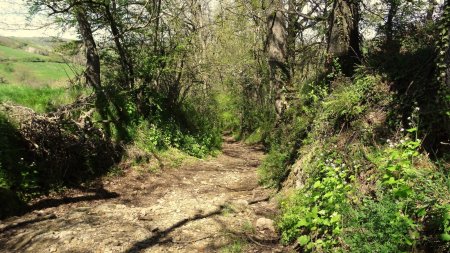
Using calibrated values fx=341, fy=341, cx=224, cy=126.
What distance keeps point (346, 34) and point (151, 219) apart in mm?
5285

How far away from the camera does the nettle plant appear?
377cm

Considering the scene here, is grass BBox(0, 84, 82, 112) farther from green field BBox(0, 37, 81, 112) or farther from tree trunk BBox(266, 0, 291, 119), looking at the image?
tree trunk BBox(266, 0, 291, 119)

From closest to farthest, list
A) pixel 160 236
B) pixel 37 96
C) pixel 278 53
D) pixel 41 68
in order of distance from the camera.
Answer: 1. pixel 160 236
2. pixel 37 96
3. pixel 278 53
4. pixel 41 68

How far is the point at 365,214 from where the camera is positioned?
11.1ft

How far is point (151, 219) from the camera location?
5852mm

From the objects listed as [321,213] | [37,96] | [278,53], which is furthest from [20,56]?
[321,213]

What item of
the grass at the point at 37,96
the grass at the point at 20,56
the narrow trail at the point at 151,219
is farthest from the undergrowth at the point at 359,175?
the grass at the point at 20,56

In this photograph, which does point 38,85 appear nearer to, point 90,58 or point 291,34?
point 90,58

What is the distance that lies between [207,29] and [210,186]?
15.1 meters

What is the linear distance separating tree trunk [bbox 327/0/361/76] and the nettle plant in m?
2.79

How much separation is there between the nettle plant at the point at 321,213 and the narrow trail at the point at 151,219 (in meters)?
0.41

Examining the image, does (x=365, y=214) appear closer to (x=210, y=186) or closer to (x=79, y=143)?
(x=210, y=186)

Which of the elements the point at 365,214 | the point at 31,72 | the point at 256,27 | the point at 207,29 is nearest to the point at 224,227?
the point at 365,214

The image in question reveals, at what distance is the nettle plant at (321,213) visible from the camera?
3.77 meters
